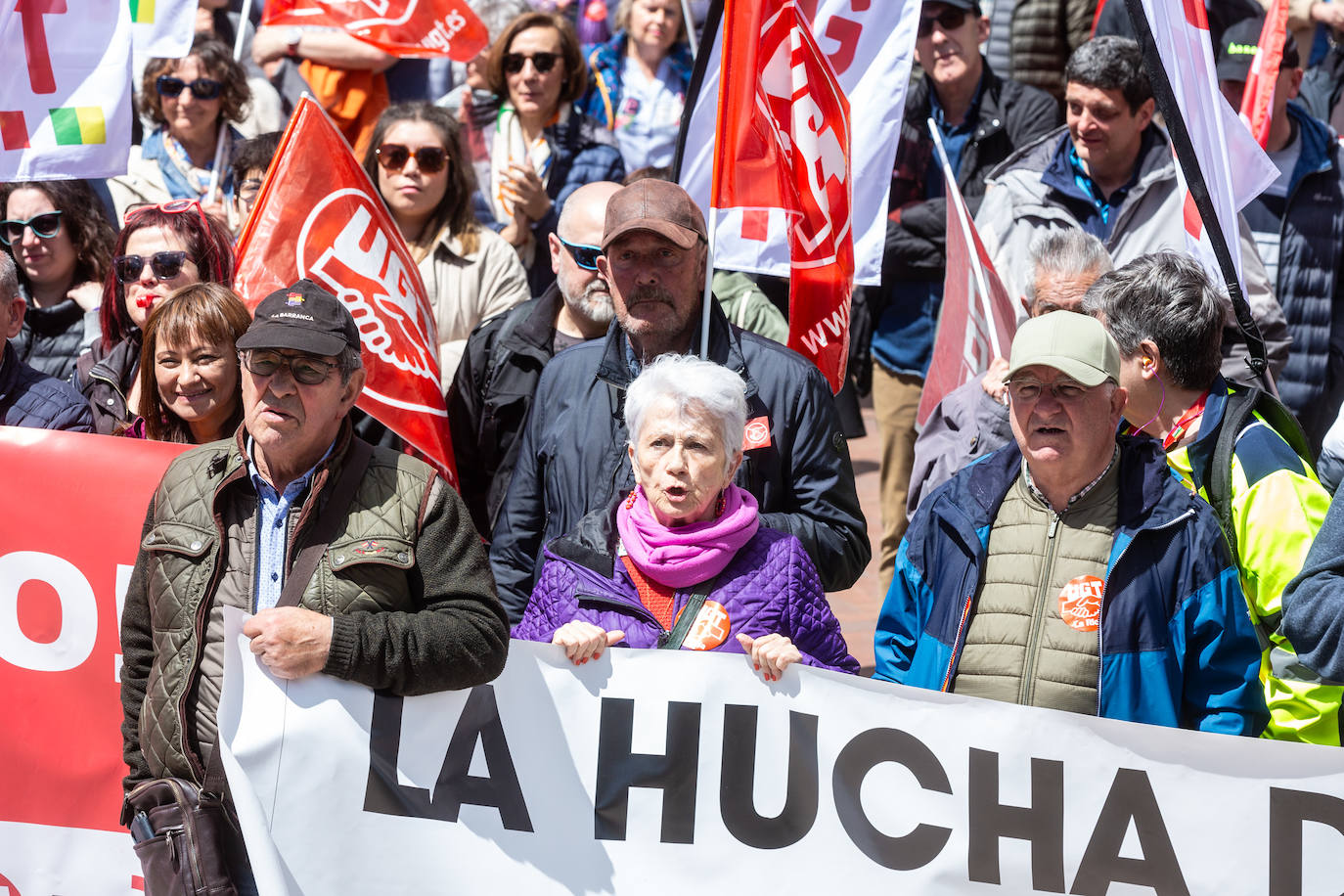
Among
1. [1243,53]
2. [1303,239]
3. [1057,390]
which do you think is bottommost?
[1057,390]

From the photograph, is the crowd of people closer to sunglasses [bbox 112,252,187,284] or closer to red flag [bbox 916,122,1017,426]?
sunglasses [bbox 112,252,187,284]

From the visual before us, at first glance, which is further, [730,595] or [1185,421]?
[1185,421]

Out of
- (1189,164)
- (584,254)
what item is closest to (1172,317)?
(1189,164)

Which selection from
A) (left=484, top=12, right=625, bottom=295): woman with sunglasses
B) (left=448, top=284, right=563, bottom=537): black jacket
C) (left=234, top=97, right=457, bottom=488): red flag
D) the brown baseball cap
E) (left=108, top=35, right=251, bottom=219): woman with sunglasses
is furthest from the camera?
(left=108, top=35, right=251, bottom=219): woman with sunglasses

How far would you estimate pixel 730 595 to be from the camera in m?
3.63

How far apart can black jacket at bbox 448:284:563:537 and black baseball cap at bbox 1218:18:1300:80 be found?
120 inches

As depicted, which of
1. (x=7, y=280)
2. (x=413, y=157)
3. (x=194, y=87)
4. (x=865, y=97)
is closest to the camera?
(x=7, y=280)

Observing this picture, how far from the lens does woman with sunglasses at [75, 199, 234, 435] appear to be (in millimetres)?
4887

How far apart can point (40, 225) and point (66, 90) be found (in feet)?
2.81

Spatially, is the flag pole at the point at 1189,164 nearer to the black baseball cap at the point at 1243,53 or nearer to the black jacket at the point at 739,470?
the black jacket at the point at 739,470

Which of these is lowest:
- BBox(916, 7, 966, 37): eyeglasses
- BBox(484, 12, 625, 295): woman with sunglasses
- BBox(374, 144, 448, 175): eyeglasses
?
BBox(374, 144, 448, 175): eyeglasses

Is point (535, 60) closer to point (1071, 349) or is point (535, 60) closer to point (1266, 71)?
point (1266, 71)

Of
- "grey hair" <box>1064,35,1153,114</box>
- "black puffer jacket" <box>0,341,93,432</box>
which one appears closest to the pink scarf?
"black puffer jacket" <box>0,341,93,432</box>

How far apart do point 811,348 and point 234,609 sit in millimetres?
2207
